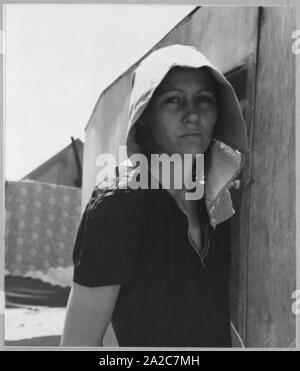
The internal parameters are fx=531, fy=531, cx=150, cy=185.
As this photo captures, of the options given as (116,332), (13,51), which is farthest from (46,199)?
(116,332)

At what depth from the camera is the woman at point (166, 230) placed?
6.39 feet

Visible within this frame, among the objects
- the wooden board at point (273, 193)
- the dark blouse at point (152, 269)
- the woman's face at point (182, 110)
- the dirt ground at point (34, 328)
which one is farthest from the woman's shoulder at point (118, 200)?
the dirt ground at point (34, 328)

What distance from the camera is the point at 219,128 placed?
7.27 feet

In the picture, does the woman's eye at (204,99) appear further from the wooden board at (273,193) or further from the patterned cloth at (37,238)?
the patterned cloth at (37,238)

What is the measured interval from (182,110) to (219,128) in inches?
9.1

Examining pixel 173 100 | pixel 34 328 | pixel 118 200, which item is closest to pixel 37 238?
pixel 34 328

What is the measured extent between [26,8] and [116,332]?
151 centimetres

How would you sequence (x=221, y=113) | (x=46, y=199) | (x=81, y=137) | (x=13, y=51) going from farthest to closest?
(x=46, y=199) → (x=81, y=137) → (x=13, y=51) → (x=221, y=113)

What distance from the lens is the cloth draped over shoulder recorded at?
2.02 metres

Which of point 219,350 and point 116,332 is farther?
point 219,350

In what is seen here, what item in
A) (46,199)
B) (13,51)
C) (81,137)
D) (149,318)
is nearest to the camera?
(149,318)

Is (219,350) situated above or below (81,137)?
below
